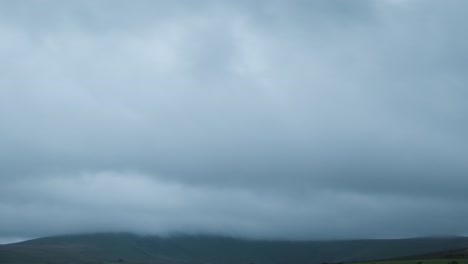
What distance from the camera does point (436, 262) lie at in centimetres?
12631

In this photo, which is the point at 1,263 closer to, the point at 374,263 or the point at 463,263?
the point at 374,263

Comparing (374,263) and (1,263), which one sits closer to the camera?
(374,263)

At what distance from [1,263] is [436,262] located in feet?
342

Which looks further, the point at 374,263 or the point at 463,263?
the point at 374,263

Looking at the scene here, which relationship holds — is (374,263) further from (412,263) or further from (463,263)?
(463,263)

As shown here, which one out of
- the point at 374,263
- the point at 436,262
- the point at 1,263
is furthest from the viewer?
the point at 1,263

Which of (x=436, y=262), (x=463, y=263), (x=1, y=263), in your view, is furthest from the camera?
(x=1, y=263)

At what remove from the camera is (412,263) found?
130250 millimetres

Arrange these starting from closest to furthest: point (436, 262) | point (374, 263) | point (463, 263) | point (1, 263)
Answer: point (463, 263)
point (436, 262)
point (374, 263)
point (1, 263)

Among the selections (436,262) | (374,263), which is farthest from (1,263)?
(436,262)

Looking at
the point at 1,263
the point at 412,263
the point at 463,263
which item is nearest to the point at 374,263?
the point at 412,263

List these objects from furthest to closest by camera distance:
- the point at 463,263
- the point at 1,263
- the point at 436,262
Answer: the point at 1,263
the point at 436,262
the point at 463,263

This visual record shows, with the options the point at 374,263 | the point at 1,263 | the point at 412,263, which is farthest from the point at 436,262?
the point at 1,263

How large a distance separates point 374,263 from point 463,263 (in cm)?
2588
